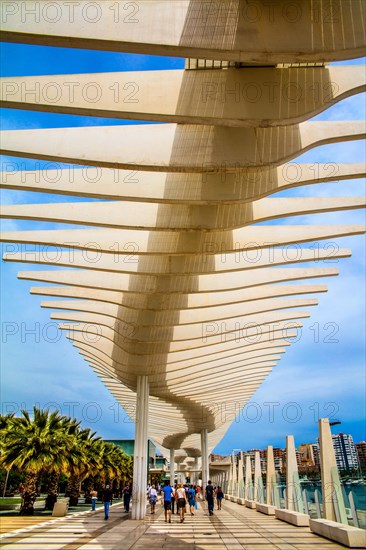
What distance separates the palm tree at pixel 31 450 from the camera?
22.0 m

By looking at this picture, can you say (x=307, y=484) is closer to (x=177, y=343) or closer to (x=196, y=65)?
(x=177, y=343)

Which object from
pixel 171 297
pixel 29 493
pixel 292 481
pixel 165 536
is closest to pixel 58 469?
pixel 29 493

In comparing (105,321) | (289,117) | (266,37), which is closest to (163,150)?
(289,117)

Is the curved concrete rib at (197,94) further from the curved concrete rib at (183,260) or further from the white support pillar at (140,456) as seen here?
the white support pillar at (140,456)

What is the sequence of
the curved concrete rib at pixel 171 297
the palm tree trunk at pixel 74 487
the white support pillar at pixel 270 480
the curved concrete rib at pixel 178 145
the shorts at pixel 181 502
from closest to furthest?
the curved concrete rib at pixel 178 145 < the curved concrete rib at pixel 171 297 < the shorts at pixel 181 502 < the white support pillar at pixel 270 480 < the palm tree trunk at pixel 74 487

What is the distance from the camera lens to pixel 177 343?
2211 cm

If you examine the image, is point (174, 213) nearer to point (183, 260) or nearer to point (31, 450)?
point (183, 260)

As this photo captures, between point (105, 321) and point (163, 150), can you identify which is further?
point (105, 321)

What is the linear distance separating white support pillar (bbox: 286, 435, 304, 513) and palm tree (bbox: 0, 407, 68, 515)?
10465 mm

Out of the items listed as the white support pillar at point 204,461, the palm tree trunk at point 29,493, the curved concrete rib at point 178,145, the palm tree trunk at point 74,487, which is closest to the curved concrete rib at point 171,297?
the curved concrete rib at point 178,145

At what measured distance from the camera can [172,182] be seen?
10.6 metres

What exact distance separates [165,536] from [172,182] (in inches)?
427

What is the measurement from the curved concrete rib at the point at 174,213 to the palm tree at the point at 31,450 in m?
14.4

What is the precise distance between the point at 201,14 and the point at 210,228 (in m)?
5.43
